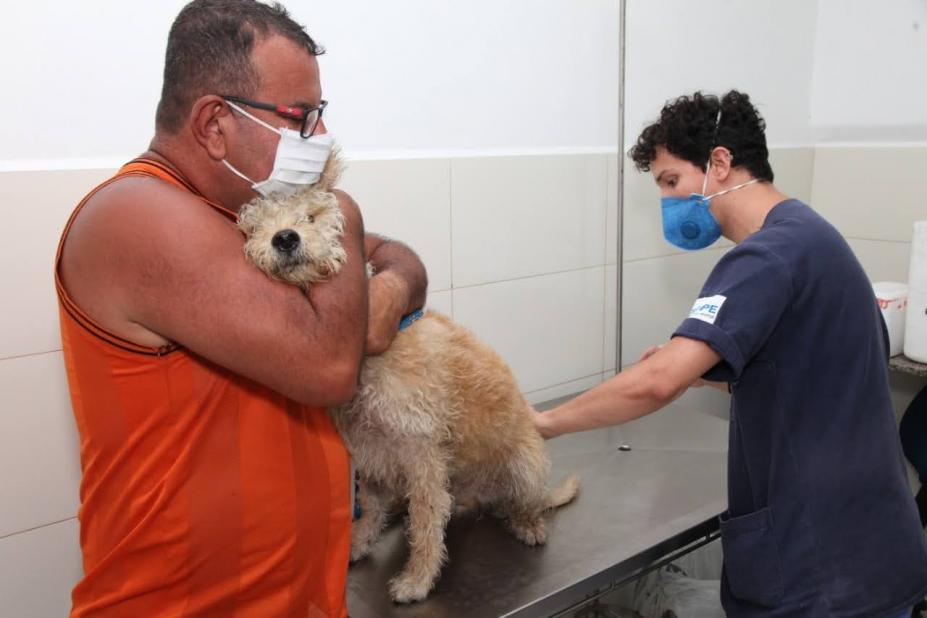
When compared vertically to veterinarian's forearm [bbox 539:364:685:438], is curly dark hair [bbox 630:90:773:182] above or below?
above

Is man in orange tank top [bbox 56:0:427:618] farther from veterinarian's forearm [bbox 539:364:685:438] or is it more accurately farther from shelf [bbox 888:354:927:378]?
shelf [bbox 888:354:927:378]

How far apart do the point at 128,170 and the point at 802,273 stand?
43.9 inches

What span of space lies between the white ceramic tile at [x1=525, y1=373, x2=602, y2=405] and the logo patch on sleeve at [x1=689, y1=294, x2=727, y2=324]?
44.8 inches

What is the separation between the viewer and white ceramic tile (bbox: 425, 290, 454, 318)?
6.99 feet

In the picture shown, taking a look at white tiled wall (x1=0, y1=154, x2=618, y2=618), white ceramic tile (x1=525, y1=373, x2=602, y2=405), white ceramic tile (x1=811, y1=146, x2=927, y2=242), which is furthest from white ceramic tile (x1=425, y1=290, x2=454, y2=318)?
white ceramic tile (x1=811, y1=146, x2=927, y2=242)

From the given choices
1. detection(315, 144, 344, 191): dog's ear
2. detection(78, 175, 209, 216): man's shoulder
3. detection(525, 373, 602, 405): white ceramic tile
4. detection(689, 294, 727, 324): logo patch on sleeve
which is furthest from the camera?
detection(525, 373, 602, 405): white ceramic tile

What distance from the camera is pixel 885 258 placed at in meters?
3.08

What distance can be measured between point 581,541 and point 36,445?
1.17 metres

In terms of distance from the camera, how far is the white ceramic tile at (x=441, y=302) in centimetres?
213

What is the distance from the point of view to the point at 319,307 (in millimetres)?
1032

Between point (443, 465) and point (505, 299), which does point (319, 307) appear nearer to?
point (443, 465)

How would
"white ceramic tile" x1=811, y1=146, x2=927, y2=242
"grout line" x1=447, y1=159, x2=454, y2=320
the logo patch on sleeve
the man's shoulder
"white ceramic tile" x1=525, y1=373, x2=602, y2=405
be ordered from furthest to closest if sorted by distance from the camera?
"white ceramic tile" x1=811, y1=146, x2=927, y2=242 → "white ceramic tile" x1=525, y1=373, x2=602, y2=405 → "grout line" x1=447, y1=159, x2=454, y2=320 → the logo patch on sleeve → the man's shoulder

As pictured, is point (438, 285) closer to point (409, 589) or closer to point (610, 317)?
point (610, 317)

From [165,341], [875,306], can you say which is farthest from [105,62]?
Result: [875,306]
